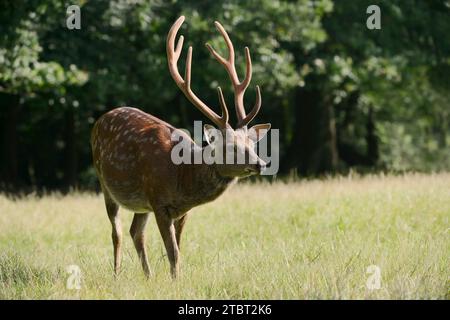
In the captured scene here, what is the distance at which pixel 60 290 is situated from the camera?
513cm

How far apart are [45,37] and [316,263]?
876 centimetres

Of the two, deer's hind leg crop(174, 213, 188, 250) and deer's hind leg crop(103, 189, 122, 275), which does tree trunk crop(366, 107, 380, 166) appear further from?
deer's hind leg crop(174, 213, 188, 250)

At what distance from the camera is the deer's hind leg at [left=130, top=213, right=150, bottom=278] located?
6.45m

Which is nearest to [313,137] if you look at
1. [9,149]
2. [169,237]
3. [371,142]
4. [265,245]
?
[371,142]

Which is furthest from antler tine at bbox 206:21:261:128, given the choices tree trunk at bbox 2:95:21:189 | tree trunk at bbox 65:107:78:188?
tree trunk at bbox 65:107:78:188

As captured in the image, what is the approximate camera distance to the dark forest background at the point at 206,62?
42.1 ft

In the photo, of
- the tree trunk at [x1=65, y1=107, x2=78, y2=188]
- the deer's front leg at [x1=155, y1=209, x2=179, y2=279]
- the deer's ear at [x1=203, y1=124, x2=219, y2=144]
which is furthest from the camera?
the tree trunk at [x1=65, y1=107, x2=78, y2=188]

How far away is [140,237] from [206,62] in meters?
7.42

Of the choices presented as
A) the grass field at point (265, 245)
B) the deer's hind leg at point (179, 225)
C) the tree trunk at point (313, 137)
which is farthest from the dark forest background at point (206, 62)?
the deer's hind leg at point (179, 225)

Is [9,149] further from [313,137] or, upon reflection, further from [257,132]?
[257,132]

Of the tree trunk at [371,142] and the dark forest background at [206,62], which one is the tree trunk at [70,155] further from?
the tree trunk at [371,142]

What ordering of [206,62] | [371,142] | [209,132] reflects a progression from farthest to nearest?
1. [371,142]
2. [206,62]
3. [209,132]

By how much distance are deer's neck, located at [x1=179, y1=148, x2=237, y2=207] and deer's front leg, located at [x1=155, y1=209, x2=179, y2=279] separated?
0.24 metres

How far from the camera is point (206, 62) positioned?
13.7m
